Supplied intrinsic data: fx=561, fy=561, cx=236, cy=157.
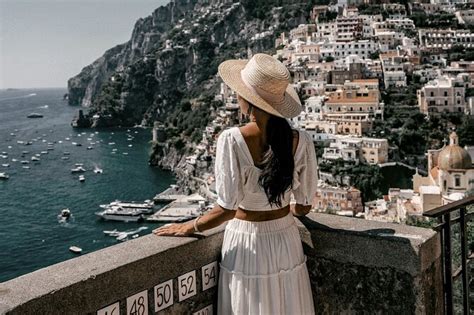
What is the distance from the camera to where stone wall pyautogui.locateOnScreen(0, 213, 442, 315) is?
1.35 meters

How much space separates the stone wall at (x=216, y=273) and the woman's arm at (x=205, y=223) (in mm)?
29

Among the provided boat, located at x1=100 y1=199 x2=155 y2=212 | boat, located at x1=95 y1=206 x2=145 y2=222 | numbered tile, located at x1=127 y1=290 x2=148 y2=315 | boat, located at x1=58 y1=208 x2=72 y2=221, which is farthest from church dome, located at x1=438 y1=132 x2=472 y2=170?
numbered tile, located at x1=127 y1=290 x2=148 y2=315

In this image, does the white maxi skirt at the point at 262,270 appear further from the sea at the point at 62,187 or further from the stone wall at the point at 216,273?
the sea at the point at 62,187

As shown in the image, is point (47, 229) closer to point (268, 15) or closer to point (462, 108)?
point (462, 108)

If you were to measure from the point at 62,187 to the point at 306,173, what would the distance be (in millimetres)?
33372

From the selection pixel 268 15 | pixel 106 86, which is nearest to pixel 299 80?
pixel 268 15

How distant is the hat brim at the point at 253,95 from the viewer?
5.25 ft

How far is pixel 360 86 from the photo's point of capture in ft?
120

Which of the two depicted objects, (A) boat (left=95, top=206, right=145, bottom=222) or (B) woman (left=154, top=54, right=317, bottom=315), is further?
(A) boat (left=95, top=206, right=145, bottom=222)

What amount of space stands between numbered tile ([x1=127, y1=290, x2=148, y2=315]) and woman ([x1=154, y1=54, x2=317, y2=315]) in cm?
22

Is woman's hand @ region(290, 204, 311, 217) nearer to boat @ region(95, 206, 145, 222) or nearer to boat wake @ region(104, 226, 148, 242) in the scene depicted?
boat wake @ region(104, 226, 148, 242)

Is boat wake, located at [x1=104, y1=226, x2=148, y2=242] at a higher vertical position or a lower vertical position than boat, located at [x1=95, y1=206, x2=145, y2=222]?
lower

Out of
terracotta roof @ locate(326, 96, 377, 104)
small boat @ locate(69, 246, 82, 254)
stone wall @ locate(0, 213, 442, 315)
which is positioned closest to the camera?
stone wall @ locate(0, 213, 442, 315)

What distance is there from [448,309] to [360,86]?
118 feet
